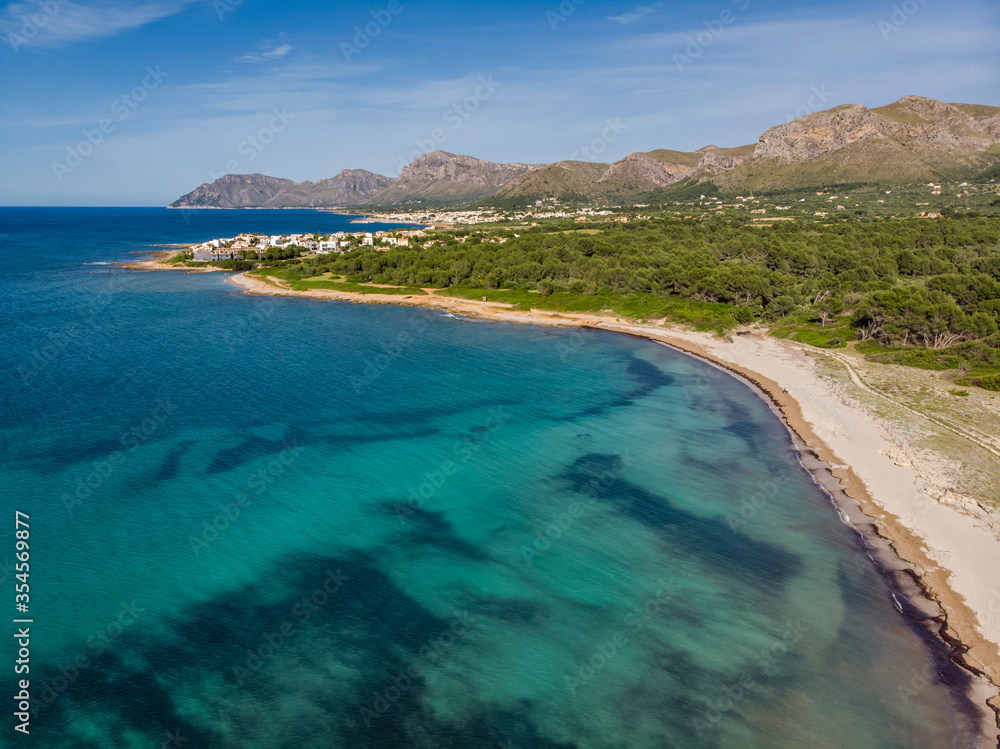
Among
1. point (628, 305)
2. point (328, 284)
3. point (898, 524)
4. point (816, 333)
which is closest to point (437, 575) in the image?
point (898, 524)

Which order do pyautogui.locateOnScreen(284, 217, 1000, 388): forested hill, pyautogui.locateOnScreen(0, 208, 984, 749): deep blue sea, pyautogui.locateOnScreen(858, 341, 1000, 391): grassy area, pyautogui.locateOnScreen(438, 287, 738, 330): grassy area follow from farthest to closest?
pyautogui.locateOnScreen(438, 287, 738, 330): grassy area, pyautogui.locateOnScreen(284, 217, 1000, 388): forested hill, pyautogui.locateOnScreen(858, 341, 1000, 391): grassy area, pyautogui.locateOnScreen(0, 208, 984, 749): deep blue sea

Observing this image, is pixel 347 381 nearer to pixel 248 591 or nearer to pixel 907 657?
pixel 248 591

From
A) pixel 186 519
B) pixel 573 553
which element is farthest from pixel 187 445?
pixel 573 553

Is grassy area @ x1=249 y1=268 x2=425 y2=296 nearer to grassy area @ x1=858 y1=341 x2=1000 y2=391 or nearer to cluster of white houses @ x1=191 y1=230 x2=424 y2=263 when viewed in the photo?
cluster of white houses @ x1=191 y1=230 x2=424 y2=263

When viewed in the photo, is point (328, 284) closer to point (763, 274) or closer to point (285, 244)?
point (285, 244)

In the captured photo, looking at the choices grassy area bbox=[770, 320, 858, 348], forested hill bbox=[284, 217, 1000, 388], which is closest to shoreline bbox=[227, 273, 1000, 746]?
grassy area bbox=[770, 320, 858, 348]
